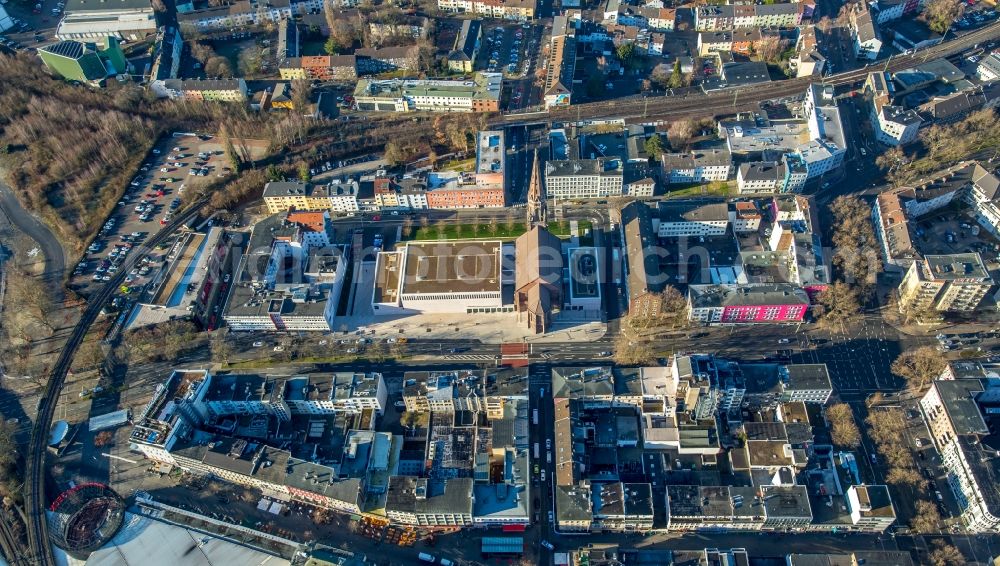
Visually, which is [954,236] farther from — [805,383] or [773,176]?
[805,383]

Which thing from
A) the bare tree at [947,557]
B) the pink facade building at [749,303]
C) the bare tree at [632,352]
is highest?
the pink facade building at [749,303]

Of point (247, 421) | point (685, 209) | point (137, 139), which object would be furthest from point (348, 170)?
point (685, 209)

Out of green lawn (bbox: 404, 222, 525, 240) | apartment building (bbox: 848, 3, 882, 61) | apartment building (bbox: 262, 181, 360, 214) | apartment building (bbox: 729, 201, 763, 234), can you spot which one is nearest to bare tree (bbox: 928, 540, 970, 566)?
apartment building (bbox: 729, 201, 763, 234)

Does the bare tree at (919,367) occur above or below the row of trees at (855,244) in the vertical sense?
below

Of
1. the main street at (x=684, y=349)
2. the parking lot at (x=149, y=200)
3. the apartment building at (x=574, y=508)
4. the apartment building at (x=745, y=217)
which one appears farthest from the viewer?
the parking lot at (x=149, y=200)

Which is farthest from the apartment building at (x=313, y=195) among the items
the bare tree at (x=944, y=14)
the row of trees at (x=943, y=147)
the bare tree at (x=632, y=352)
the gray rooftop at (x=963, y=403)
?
the bare tree at (x=944, y=14)

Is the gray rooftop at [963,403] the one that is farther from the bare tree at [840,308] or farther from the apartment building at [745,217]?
the apartment building at [745,217]

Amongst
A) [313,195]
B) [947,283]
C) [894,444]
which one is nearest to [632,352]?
[894,444]
